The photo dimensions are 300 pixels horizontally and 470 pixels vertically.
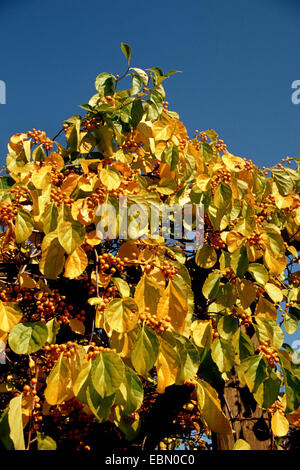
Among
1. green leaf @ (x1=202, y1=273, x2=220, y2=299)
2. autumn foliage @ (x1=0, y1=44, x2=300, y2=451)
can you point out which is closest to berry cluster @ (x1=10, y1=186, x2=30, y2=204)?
autumn foliage @ (x1=0, y1=44, x2=300, y2=451)

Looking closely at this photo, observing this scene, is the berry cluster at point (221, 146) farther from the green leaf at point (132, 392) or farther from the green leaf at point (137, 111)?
the green leaf at point (132, 392)

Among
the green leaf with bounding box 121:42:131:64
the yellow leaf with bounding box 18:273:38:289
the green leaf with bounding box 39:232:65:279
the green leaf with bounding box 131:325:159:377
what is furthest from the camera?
the green leaf with bounding box 121:42:131:64

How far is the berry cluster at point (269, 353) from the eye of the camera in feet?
5.41

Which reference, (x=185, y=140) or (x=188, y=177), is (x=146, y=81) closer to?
(x=185, y=140)

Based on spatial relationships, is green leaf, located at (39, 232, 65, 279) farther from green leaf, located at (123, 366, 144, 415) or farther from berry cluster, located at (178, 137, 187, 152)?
berry cluster, located at (178, 137, 187, 152)

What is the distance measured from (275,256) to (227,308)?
37 centimetres

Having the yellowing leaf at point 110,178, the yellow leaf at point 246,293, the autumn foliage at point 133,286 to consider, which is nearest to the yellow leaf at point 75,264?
the autumn foliage at point 133,286

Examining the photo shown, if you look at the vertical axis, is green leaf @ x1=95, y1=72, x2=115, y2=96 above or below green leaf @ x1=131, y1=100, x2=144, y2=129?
above

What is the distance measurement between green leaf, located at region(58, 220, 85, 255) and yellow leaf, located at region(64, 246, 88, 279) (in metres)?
0.06

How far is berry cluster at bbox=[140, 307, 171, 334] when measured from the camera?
4.60 ft

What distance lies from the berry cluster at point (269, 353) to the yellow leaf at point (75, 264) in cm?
85

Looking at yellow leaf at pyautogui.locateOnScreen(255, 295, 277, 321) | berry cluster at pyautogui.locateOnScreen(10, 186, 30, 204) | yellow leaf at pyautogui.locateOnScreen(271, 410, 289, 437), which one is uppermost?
berry cluster at pyautogui.locateOnScreen(10, 186, 30, 204)

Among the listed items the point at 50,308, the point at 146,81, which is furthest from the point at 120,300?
the point at 146,81

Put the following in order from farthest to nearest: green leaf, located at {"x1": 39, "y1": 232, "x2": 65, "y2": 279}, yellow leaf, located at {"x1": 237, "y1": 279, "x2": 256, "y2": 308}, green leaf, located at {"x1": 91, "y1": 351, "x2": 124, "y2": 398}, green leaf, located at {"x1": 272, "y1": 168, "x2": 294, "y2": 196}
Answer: green leaf, located at {"x1": 272, "y1": 168, "x2": 294, "y2": 196} → yellow leaf, located at {"x1": 237, "y1": 279, "x2": 256, "y2": 308} → green leaf, located at {"x1": 39, "y1": 232, "x2": 65, "y2": 279} → green leaf, located at {"x1": 91, "y1": 351, "x2": 124, "y2": 398}
